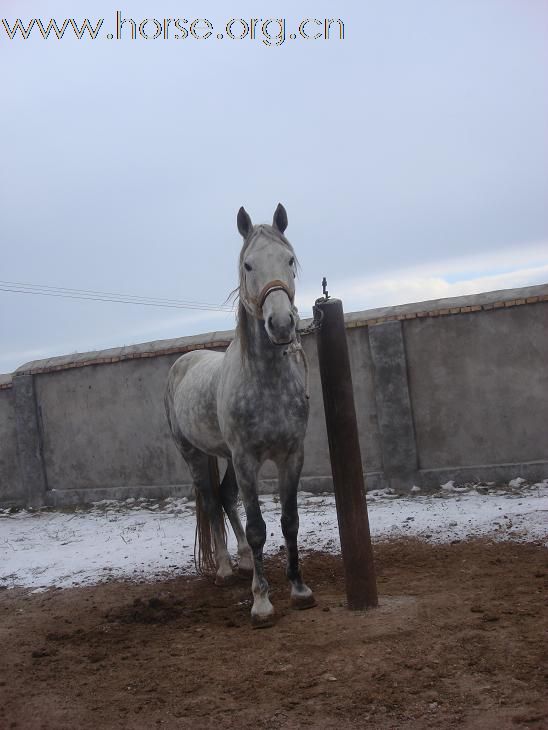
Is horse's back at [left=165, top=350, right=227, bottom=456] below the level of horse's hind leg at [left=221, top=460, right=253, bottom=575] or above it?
above

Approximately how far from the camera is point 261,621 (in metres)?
4.30

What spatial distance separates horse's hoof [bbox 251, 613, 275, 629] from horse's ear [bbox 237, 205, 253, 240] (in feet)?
7.74

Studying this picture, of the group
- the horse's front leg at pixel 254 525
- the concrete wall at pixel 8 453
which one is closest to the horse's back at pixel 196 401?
the horse's front leg at pixel 254 525

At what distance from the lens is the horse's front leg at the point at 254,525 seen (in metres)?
4.41

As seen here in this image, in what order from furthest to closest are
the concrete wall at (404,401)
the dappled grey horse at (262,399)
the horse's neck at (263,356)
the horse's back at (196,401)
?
the concrete wall at (404,401) → the horse's back at (196,401) → the horse's neck at (263,356) → the dappled grey horse at (262,399)

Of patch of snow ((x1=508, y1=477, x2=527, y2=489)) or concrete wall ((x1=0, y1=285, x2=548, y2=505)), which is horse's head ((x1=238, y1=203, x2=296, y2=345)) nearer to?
concrete wall ((x1=0, y1=285, x2=548, y2=505))

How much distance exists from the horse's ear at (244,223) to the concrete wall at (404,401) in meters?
4.13

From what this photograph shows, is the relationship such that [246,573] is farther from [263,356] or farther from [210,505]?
[263,356]

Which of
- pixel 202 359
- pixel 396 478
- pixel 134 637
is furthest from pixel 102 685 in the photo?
pixel 396 478

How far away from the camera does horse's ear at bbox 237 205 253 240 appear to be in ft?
14.7

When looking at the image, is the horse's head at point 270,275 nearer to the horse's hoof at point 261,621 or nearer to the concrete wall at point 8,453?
the horse's hoof at point 261,621

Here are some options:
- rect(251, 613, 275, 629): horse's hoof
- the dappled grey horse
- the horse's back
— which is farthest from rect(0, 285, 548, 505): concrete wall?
rect(251, 613, 275, 629): horse's hoof

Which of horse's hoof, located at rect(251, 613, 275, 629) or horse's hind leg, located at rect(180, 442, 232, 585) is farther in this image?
horse's hind leg, located at rect(180, 442, 232, 585)

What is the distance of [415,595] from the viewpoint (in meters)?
4.41
